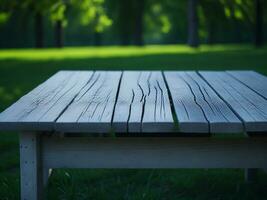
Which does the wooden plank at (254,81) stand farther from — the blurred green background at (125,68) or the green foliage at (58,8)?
the green foliage at (58,8)

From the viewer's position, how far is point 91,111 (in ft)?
8.91

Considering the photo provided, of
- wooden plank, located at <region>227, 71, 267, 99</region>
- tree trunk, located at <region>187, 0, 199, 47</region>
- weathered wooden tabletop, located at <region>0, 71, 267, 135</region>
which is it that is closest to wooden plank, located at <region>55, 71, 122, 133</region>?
weathered wooden tabletop, located at <region>0, 71, 267, 135</region>

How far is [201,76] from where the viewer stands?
4.67m

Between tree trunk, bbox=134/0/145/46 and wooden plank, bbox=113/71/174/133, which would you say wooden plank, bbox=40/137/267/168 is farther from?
tree trunk, bbox=134/0/145/46

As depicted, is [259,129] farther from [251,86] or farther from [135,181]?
[135,181]

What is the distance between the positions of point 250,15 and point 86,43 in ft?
95.5

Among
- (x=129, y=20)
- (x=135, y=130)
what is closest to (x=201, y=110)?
(x=135, y=130)

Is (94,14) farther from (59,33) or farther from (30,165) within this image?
(30,165)

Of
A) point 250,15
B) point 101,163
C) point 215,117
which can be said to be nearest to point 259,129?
point 215,117

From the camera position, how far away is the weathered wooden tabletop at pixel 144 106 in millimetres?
2406

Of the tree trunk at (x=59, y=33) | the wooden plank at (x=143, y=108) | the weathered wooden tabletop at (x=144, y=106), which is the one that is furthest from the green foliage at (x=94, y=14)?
the wooden plank at (x=143, y=108)

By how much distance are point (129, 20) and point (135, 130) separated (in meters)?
36.9

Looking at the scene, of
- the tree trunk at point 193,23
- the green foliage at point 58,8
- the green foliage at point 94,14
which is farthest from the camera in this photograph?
the tree trunk at point 193,23

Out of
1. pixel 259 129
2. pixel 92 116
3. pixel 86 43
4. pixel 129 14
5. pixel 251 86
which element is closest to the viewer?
pixel 259 129
